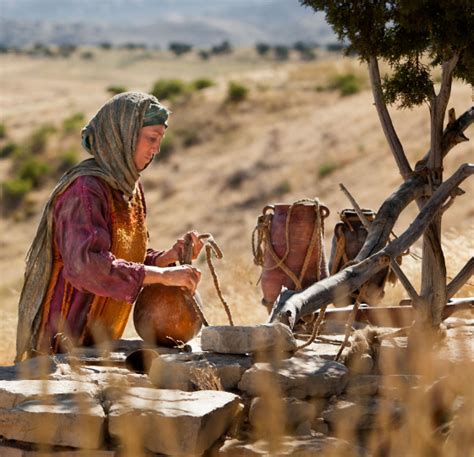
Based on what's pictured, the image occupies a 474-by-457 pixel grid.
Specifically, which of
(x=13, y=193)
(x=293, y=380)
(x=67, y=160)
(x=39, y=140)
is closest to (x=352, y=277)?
(x=293, y=380)

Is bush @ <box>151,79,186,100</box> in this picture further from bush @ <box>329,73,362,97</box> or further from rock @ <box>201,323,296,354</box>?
rock @ <box>201,323,296,354</box>

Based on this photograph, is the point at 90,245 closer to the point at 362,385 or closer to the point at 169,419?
the point at 169,419

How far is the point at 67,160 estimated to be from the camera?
3838 cm

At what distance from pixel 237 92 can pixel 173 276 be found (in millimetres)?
35703

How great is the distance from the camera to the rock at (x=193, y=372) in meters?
4.77

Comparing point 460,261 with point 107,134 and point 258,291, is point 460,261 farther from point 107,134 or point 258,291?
point 107,134

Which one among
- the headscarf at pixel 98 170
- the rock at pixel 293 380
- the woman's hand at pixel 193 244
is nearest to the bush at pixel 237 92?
the woman's hand at pixel 193 244

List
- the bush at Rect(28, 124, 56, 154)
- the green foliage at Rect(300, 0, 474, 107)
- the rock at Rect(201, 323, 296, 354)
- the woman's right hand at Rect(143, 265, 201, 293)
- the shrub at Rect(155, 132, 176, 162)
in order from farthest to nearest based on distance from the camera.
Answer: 1. the bush at Rect(28, 124, 56, 154)
2. the shrub at Rect(155, 132, 176, 162)
3. the green foliage at Rect(300, 0, 474, 107)
4. the woman's right hand at Rect(143, 265, 201, 293)
5. the rock at Rect(201, 323, 296, 354)

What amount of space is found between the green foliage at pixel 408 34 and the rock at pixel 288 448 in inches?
103

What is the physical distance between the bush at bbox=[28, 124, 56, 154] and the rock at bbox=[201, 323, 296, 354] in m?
36.0

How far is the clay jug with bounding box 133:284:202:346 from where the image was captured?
558cm

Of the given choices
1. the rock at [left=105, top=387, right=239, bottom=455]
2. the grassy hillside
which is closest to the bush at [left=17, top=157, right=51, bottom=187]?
the grassy hillside

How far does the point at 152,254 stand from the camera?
6035 mm

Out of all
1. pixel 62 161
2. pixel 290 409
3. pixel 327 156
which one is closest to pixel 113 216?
pixel 290 409
